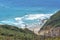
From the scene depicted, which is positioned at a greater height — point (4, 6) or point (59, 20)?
point (4, 6)

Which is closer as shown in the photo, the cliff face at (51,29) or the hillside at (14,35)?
the hillside at (14,35)

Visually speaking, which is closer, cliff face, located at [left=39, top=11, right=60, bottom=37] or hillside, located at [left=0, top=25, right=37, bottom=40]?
hillside, located at [left=0, top=25, right=37, bottom=40]

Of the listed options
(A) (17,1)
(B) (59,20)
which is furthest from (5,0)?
(B) (59,20)

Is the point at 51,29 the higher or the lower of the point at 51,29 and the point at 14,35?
the higher

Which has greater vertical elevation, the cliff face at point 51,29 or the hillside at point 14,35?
the cliff face at point 51,29

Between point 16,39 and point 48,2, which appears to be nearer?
point 16,39

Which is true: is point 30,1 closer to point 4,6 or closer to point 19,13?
point 4,6

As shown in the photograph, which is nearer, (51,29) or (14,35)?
(14,35)

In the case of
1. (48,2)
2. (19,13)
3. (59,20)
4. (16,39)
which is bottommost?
(16,39)

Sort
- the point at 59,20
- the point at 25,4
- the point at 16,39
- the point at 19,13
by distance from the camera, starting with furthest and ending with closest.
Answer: the point at 25,4 → the point at 19,13 → the point at 59,20 → the point at 16,39

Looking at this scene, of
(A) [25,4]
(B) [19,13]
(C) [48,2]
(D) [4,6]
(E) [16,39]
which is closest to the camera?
(E) [16,39]

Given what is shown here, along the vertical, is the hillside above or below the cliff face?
below
